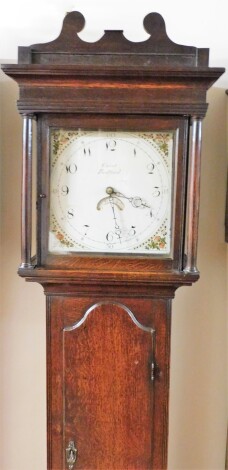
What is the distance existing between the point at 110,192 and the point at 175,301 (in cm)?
45

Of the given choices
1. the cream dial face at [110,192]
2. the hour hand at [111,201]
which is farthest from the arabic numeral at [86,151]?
the hour hand at [111,201]

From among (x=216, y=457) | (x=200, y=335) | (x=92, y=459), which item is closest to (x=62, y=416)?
(x=92, y=459)

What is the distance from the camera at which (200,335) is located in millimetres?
1246

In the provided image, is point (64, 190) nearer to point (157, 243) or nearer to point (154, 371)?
point (157, 243)

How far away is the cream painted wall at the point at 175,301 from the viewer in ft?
3.81

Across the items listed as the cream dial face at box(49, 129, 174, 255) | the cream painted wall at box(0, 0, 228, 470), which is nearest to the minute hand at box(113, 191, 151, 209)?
the cream dial face at box(49, 129, 174, 255)

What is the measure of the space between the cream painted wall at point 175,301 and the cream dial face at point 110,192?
0.31 m

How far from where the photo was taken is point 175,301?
4.04 ft

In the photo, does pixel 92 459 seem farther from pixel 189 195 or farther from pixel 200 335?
pixel 189 195

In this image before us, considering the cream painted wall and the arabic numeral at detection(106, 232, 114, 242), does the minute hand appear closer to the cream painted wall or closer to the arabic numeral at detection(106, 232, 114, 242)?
the arabic numeral at detection(106, 232, 114, 242)

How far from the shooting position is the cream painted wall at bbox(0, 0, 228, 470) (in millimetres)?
1161

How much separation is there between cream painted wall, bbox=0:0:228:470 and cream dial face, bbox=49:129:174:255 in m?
0.31

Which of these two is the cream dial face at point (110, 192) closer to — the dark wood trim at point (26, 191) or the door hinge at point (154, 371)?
the dark wood trim at point (26, 191)

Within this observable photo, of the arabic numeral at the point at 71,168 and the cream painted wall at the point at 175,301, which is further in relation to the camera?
the cream painted wall at the point at 175,301
